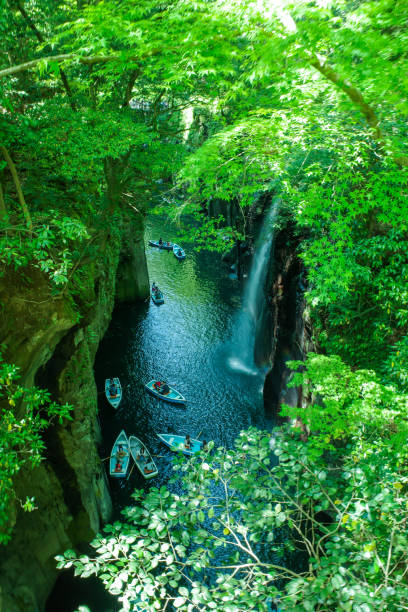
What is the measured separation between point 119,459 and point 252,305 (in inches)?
576

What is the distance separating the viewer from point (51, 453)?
A: 10.1 m

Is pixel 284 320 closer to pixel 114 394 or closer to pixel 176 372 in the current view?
pixel 176 372

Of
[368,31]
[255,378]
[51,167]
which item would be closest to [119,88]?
[51,167]

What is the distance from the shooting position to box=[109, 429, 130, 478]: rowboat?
1477 cm

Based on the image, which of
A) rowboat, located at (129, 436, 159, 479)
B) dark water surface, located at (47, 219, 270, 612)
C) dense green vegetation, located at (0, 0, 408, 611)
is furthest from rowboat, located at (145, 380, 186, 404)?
dense green vegetation, located at (0, 0, 408, 611)

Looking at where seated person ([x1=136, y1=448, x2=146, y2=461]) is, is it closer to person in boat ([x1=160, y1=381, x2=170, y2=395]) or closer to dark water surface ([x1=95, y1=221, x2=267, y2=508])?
dark water surface ([x1=95, y1=221, x2=267, y2=508])

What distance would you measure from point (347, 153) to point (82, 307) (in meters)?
8.17

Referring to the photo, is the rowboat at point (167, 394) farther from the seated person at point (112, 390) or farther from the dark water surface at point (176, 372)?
the seated person at point (112, 390)

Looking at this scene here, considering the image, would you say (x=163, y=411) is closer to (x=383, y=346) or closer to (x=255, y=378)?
(x=255, y=378)

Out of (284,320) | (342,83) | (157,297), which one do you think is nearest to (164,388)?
Result: (284,320)

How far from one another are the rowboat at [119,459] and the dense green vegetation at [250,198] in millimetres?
4252

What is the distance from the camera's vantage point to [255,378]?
20.8 metres

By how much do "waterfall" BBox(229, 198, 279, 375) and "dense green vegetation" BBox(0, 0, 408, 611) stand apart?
839cm

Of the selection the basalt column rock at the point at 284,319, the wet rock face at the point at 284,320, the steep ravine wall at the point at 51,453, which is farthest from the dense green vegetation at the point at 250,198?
the basalt column rock at the point at 284,319
